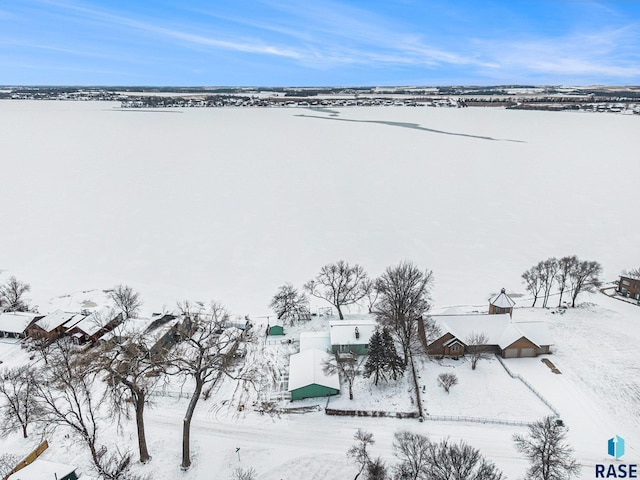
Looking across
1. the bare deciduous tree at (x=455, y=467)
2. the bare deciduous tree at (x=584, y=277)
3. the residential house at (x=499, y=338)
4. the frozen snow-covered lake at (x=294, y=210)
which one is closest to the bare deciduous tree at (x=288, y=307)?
the frozen snow-covered lake at (x=294, y=210)

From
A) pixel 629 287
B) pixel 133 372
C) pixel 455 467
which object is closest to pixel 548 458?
pixel 455 467

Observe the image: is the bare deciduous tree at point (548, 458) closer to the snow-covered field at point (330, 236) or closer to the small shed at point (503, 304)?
the snow-covered field at point (330, 236)

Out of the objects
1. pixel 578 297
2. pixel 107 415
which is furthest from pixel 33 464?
pixel 578 297

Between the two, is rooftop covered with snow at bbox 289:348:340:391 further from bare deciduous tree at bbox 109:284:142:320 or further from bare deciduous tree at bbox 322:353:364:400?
bare deciduous tree at bbox 109:284:142:320

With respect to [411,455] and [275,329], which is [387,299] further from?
[411,455]

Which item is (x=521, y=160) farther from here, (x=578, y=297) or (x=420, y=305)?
(x=420, y=305)

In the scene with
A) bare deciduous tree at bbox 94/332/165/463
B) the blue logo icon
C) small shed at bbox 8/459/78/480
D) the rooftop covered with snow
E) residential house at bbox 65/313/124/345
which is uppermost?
bare deciduous tree at bbox 94/332/165/463

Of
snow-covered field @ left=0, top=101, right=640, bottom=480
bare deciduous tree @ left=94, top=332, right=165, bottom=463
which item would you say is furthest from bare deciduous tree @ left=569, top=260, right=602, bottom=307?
bare deciduous tree @ left=94, top=332, right=165, bottom=463
